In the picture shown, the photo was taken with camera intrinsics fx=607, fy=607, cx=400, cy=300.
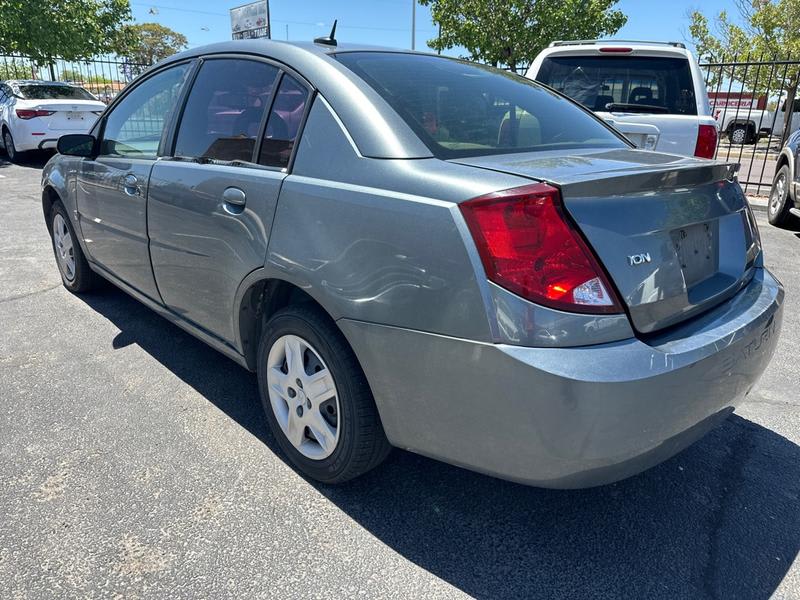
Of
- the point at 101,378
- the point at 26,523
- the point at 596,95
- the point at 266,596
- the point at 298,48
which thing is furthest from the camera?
the point at 596,95

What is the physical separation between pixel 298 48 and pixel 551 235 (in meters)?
1.43

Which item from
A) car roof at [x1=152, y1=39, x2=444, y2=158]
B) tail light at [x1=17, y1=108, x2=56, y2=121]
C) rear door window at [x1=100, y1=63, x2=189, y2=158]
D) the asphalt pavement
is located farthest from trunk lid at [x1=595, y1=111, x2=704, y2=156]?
tail light at [x1=17, y1=108, x2=56, y2=121]

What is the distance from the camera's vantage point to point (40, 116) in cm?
1102

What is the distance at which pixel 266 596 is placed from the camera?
1.85 metres

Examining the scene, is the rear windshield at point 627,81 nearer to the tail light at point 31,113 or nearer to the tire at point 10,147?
the tail light at point 31,113

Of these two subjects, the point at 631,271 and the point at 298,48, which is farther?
the point at 298,48

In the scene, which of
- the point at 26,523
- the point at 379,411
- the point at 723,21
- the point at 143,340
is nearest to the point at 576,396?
the point at 379,411

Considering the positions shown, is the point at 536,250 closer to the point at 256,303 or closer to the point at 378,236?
the point at 378,236

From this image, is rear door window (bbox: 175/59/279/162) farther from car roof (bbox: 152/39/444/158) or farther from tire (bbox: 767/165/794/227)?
tire (bbox: 767/165/794/227)

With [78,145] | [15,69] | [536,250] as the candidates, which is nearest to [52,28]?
[15,69]

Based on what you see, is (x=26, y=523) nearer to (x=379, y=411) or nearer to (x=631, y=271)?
(x=379, y=411)

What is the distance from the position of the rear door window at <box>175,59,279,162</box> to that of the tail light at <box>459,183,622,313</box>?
4.02ft

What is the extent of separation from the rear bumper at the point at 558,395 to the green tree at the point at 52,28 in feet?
56.9

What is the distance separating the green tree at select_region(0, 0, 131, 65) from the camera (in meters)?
14.9
